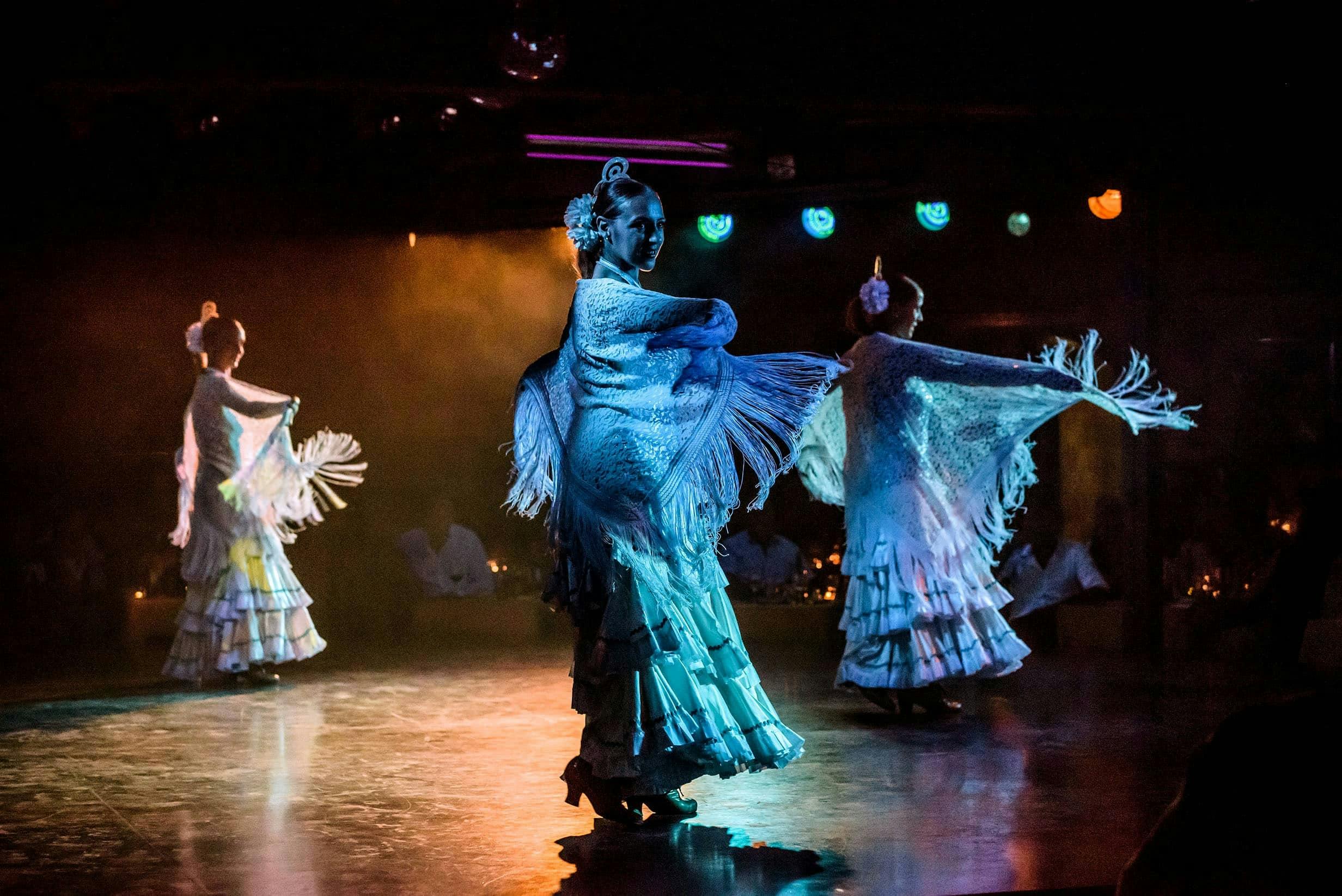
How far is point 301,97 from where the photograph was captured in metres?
7.86

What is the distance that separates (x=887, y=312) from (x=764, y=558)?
4551 millimetres

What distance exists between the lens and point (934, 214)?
10969mm

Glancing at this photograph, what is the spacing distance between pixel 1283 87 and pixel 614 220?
3861 mm

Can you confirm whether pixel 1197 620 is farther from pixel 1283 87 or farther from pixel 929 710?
pixel 1283 87

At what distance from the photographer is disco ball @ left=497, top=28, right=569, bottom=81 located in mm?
5770

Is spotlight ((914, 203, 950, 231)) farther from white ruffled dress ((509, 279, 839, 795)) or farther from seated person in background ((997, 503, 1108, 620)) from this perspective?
white ruffled dress ((509, 279, 839, 795))

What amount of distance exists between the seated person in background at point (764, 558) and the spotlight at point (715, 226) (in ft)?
8.37

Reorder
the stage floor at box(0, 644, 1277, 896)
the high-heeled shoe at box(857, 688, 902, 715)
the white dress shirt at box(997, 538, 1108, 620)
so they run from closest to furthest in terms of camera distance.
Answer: the stage floor at box(0, 644, 1277, 896), the high-heeled shoe at box(857, 688, 902, 715), the white dress shirt at box(997, 538, 1108, 620)

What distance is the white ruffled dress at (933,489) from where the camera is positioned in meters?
5.66

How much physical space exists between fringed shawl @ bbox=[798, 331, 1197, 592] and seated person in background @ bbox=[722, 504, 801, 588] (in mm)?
4279

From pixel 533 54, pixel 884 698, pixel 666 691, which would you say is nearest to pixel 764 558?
pixel 884 698

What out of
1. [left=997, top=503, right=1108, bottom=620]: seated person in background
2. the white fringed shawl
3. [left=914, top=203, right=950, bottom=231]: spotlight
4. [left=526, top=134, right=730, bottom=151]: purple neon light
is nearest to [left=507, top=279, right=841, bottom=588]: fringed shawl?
the white fringed shawl

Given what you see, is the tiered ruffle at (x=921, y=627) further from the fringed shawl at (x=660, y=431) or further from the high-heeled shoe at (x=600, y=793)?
the high-heeled shoe at (x=600, y=793)

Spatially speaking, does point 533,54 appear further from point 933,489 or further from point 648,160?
point 648,160
